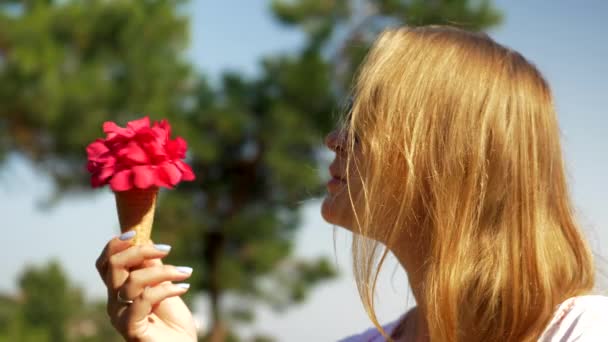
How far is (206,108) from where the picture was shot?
894 cm

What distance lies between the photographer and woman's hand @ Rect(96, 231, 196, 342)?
1.22m

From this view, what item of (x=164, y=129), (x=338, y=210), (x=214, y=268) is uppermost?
(x=214, y=268)

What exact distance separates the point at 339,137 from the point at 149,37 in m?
6.61

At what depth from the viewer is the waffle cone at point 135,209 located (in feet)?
4.16

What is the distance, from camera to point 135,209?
4.19ft

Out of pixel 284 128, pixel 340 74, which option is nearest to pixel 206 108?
pixel 284 128

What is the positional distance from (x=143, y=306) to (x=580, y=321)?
63cm

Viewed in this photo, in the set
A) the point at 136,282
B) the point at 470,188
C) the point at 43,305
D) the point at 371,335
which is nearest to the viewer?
the point at 136,282

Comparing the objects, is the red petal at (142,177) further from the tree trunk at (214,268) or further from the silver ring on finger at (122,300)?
the tree trunk at (214,268)

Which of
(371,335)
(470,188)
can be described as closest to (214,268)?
(371,335)

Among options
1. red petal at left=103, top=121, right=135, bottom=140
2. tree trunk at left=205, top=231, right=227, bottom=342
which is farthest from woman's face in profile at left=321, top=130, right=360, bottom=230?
tree trunk at left=205, top=231, right=227, bottom=342

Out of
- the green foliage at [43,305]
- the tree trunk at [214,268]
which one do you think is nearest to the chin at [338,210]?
the green foliage at [43,305]

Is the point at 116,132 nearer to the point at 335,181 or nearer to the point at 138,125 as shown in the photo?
the point at 138,125

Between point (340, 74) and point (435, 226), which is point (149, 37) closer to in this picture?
point (340, 74)
